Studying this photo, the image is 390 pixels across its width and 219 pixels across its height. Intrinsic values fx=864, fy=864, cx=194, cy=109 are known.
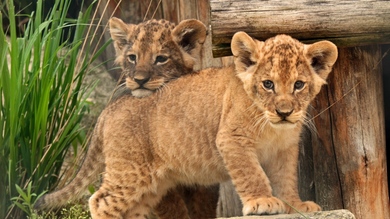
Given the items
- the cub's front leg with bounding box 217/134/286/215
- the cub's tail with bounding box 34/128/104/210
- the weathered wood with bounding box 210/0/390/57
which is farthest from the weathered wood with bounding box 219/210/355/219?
the cub's tail with bounding box 34/128/104/210

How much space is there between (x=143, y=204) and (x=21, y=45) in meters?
1.52

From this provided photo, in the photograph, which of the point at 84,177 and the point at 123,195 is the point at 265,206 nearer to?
the point at 123,195

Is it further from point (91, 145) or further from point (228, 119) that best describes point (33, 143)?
point (228, 119)

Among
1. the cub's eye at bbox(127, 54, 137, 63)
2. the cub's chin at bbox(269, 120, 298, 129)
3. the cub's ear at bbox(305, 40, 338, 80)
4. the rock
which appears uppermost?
the cub's ear at bbox(305, 40, 338, 80)

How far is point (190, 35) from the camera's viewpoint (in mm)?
6148

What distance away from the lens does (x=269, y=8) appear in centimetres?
520

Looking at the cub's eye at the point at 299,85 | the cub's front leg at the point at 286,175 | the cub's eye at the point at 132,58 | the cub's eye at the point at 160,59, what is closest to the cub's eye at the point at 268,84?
the cub's eye at the point at 299,85

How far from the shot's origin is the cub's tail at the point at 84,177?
6.02 metres

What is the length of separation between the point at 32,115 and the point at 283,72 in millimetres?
2165

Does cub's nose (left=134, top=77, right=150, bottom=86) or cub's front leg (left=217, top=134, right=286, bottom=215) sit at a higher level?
cub's nose (left=134, top=77, right=150, bottom=86)

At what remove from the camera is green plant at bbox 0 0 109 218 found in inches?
241

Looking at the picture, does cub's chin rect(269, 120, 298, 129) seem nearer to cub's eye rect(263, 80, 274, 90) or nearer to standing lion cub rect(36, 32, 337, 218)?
standing lion cub rect(36, 32, 337, 218)

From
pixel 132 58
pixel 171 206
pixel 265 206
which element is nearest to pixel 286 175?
pixel 265 206

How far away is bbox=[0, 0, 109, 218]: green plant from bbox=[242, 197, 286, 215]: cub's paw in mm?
1689
